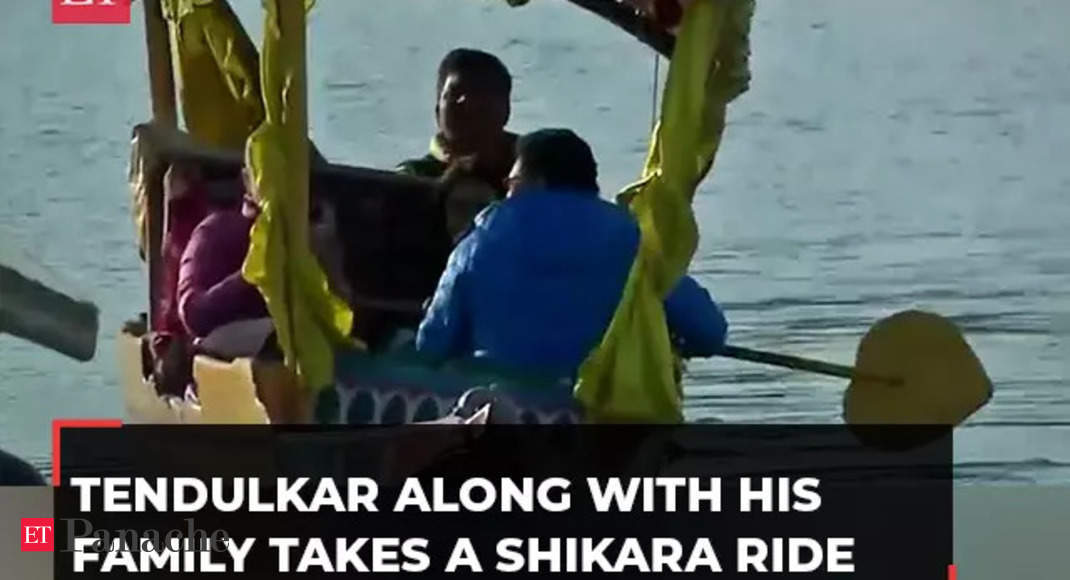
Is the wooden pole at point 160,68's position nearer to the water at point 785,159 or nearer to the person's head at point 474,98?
the water at point 785,159

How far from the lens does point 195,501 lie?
491 centimetres

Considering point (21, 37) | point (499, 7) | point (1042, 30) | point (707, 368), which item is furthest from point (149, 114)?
point (1042, 30)

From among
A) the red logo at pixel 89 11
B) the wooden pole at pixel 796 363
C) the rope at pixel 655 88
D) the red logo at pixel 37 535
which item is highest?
the red logo at pixel 89 11

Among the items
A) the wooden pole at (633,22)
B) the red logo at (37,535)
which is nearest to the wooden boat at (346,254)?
the wooden pole at (633,22)

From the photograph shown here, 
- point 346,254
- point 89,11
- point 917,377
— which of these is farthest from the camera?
point 89,11

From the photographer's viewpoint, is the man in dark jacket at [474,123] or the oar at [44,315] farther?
the oar at [44,315]

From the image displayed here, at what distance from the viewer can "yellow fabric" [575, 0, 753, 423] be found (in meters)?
4.59

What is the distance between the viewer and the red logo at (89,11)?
17.2 feet

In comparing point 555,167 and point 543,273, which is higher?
point 555,167

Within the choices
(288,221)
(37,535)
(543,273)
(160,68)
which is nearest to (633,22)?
(543,273)

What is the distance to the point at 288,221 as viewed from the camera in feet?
15.5

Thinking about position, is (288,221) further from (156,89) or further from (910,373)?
(910,373)

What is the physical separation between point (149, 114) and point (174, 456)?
607 millimetres

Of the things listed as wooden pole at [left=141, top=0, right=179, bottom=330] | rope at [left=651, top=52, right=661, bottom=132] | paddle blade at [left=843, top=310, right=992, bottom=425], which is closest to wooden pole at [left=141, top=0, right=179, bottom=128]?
wooden pole at [left=141, top=0, right=179, bottom=330]
